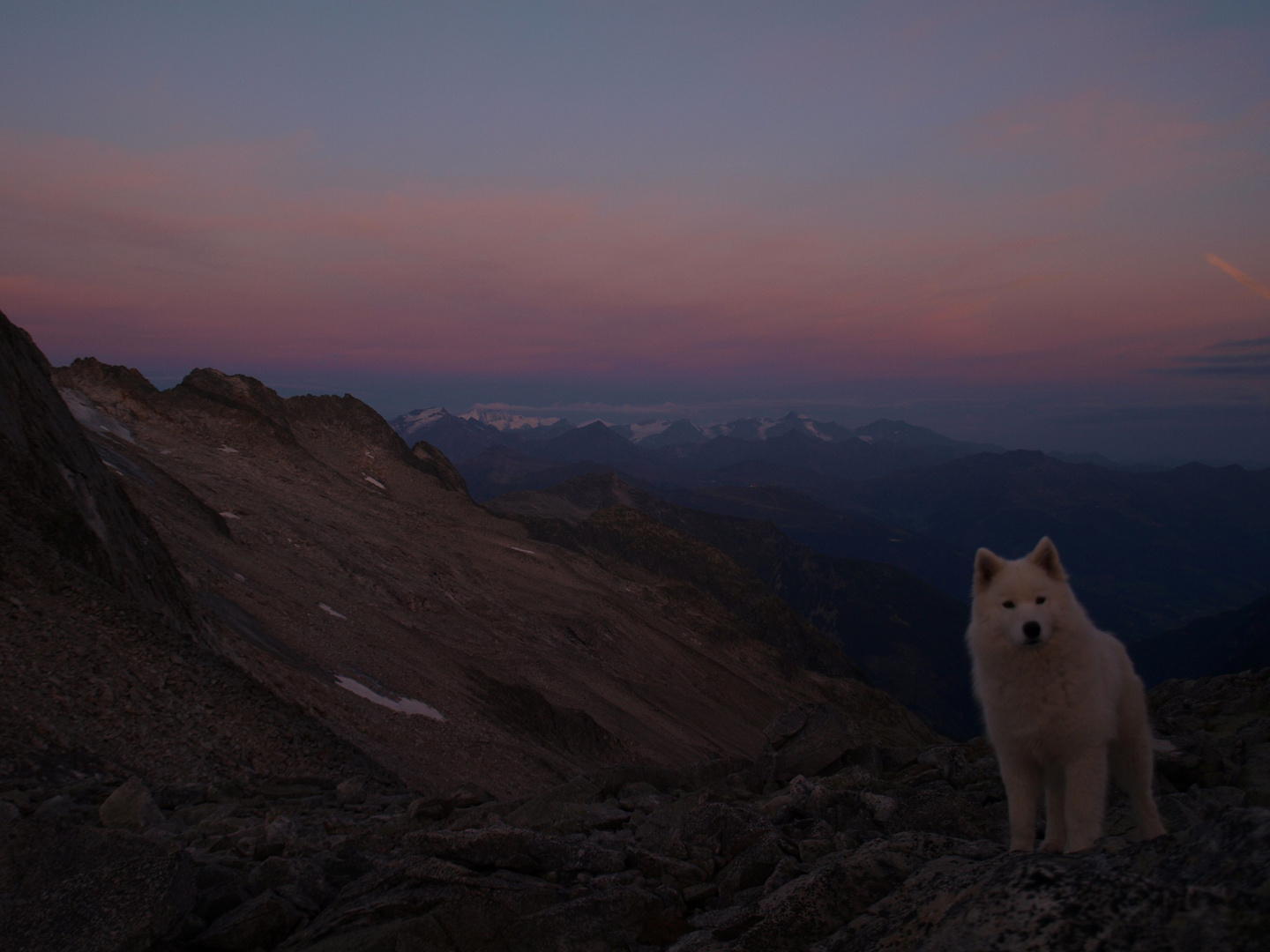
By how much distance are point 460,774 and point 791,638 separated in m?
119

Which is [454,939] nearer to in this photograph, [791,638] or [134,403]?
[134,403]

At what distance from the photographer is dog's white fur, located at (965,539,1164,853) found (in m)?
6.80

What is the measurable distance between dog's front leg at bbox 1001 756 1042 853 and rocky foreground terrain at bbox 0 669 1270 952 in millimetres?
641

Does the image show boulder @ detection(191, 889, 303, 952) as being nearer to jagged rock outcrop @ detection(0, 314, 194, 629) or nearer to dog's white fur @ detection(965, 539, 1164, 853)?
dog's white fur @ detection(965, 539, 1164, 853)

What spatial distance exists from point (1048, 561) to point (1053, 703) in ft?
4.72

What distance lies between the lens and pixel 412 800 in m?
13.7

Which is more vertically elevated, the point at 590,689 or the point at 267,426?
the point at 267,426

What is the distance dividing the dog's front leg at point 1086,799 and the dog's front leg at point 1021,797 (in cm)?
44

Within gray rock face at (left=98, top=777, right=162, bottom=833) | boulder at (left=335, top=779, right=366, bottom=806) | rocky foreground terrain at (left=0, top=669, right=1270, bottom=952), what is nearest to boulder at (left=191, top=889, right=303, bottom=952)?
rocky foreground terrain at (left=0, top=669, right=1270, bottom=952)

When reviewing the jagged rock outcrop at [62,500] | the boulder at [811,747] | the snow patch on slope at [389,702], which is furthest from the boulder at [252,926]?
the snow patch on slope at [389,702]

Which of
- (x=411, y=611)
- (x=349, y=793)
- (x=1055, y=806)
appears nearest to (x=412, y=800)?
(x=349, y=793)

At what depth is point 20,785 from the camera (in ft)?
34.6

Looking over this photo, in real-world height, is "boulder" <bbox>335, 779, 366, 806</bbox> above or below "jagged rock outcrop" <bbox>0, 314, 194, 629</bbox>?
below

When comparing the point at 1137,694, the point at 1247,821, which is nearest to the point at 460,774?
the point at 1137,694
